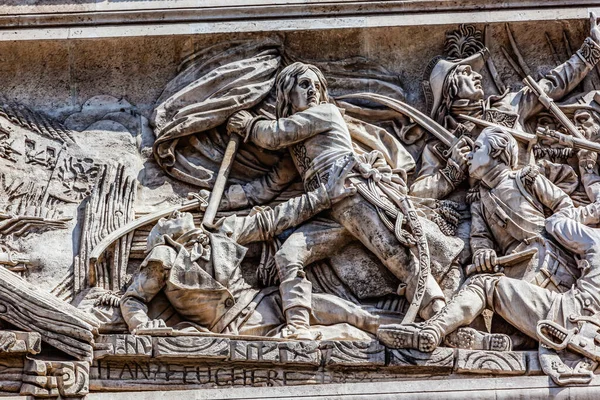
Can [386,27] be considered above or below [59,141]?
above

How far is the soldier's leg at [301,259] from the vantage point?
34.4 ft

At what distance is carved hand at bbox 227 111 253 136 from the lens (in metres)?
11.4

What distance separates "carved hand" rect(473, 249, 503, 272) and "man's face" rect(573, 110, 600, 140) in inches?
56.5

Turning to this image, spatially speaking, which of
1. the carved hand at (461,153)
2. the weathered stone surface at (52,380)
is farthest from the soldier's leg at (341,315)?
the weathered stone surface at (52,380)

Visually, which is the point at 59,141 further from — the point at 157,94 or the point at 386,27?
the point at 386,27

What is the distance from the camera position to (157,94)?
465 inches

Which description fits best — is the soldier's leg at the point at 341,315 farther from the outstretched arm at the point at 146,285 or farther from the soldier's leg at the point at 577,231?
the soldier's leg at the point at 577,231

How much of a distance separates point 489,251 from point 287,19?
2.59 meters

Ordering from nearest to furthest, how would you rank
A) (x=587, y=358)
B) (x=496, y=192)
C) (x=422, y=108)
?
1. (x=587, y=358)
2. (x=496, y=192)
3. (x=422, y=108)

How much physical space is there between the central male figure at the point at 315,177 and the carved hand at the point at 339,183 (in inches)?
2.0

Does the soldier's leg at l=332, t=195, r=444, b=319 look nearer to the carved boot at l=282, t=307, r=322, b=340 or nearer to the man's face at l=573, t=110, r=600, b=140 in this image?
the carved boot at l=282, t=307, r=322, b=340

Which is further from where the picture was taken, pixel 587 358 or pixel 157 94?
pixel 157 94

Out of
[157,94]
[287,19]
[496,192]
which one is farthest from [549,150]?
[157,94]

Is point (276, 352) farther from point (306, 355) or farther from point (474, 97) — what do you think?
point (474, 97)
